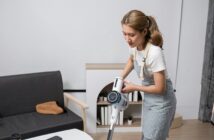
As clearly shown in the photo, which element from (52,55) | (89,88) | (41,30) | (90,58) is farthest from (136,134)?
(41,30)

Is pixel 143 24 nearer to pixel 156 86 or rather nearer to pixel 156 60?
pixel 156 60

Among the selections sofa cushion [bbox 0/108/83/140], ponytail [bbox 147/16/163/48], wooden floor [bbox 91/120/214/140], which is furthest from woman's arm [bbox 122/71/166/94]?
wooden floor [bbox 91/120/214/140]

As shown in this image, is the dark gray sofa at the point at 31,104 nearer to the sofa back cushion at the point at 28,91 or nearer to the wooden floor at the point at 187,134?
the sofa back cushion at the point at 28,91

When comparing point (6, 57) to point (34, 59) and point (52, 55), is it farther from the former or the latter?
point (52, 55)

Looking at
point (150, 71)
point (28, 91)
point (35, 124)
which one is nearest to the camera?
point (150, 71)

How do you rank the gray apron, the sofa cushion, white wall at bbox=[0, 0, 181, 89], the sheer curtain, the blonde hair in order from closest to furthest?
the blonde hair
the gray apron
the sofa cushion
white wall at bbox=[0, 0, 181, 89]
the sheer curtain

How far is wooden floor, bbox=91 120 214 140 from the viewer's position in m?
3.24

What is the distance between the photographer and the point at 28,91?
2.98m

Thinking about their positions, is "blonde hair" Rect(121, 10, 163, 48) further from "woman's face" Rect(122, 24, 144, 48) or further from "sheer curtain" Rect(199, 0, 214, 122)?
"sheer curtain" Rect(199, 0, 214, 122)

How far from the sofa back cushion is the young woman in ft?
4.27

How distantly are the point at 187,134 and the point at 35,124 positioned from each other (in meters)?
1.75

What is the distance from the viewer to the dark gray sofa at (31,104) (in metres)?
2.67

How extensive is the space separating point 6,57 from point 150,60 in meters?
2.02

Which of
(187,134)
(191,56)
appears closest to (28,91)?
(187,134)
